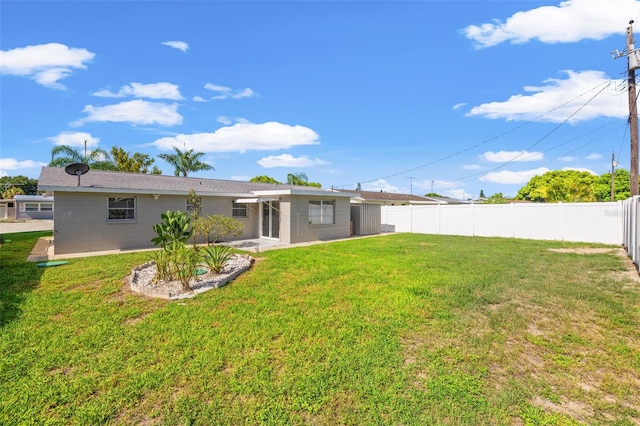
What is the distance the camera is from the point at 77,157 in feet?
93.6

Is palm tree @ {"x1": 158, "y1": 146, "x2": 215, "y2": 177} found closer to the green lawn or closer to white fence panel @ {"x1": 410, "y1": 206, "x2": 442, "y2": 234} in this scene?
white fence panel @ {"x1": 410, "y1": 206, "x2": 442, "y2": 234}

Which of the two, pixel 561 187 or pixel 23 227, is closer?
pixel 561 187

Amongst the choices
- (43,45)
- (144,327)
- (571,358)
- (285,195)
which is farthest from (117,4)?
(571,358)

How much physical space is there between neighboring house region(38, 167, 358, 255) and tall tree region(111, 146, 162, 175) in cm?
1978

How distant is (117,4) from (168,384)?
12.9m

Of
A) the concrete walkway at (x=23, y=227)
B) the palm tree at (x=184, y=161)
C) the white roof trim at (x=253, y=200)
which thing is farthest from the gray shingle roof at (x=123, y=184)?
the palm tree at (x=184, y=161)

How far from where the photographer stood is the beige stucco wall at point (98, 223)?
41.5 feet

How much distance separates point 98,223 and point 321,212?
35.0ft

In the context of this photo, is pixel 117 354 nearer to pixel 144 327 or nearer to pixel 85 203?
pixel 144 327

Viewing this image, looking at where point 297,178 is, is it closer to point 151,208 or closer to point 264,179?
point 264,179

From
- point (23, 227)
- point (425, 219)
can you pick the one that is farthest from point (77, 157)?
point (425, 219)

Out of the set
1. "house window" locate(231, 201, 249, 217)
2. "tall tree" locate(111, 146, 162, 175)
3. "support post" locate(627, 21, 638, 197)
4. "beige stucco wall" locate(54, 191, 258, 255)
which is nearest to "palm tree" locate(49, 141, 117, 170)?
"tall tree" locate(111, 146, 162, 175)

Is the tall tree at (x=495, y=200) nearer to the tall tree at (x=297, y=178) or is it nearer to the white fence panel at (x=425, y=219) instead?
the white fence panel at (x=425, y=219)

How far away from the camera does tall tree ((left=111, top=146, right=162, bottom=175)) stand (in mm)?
33938
